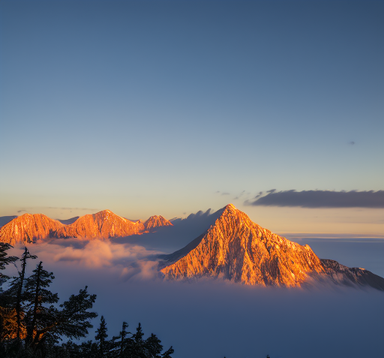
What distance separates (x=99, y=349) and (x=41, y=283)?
767 centimetres

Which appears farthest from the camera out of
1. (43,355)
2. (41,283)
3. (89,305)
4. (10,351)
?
(89,305)

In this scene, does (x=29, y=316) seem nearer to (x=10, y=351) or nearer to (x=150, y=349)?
(x=10, y=351)

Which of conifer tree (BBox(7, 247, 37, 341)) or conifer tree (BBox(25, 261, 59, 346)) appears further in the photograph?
conifer tree (BBox(25, 261, 59, 346))

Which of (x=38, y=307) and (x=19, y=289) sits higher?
(x=19, y=289)

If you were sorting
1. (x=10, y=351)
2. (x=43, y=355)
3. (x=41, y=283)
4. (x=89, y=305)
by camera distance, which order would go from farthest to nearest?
(x=89, y=305) < (x=41, y=283) < (x=43, y=355) < (x=10, y=351)

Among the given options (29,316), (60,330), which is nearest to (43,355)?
(60,330)

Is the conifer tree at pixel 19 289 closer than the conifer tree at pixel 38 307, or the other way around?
the conifer tree at pixel 19 289

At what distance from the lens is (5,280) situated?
30812mm

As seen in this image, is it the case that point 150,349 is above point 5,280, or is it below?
below

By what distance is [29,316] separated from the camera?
29.0 metres

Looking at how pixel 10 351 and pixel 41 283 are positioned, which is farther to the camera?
pixel 41 283

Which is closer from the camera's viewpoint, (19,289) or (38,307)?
(19,289)

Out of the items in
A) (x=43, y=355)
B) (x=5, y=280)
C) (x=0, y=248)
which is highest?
(x=0, y=248)

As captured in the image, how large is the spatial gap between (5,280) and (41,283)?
5.67 metres
